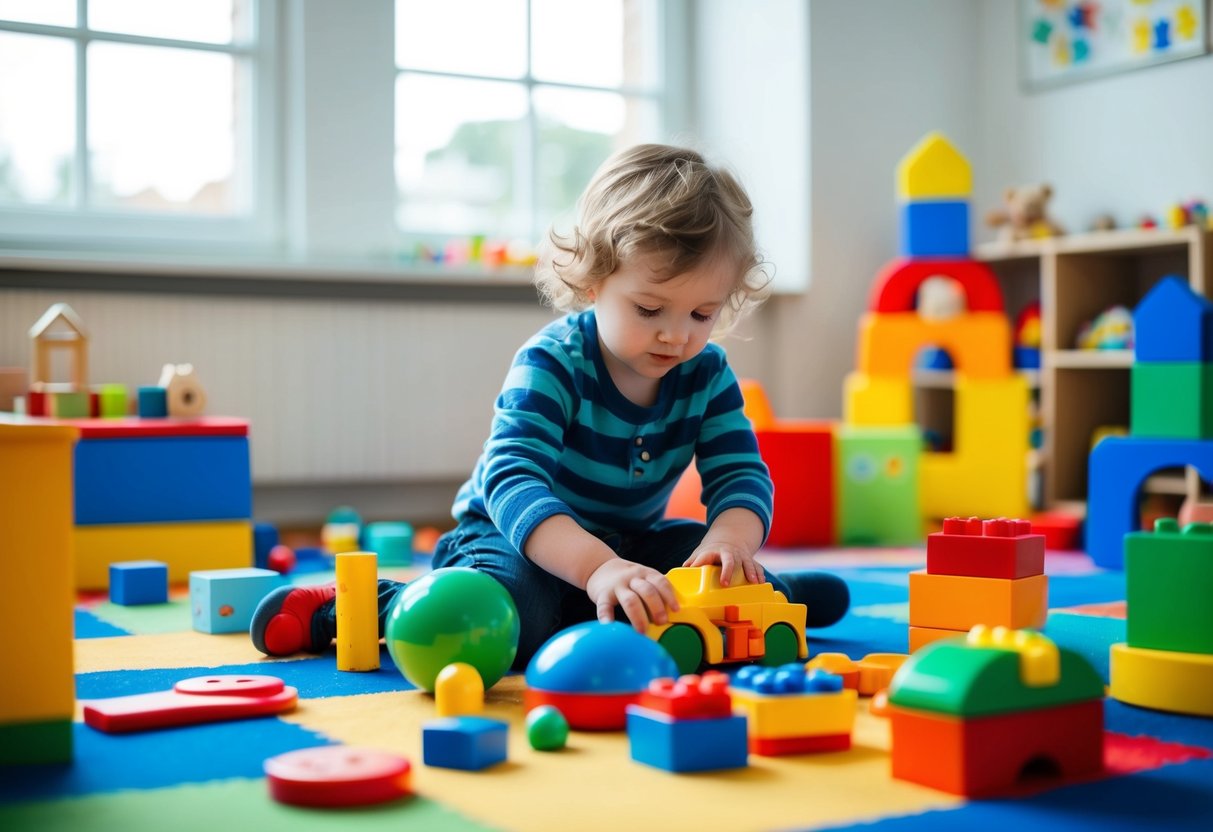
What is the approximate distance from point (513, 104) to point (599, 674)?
255cm

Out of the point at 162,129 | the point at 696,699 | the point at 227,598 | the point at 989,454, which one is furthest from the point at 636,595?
the point at 162,129

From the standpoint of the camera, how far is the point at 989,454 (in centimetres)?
299

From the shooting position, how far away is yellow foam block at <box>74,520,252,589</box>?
7.06 feet

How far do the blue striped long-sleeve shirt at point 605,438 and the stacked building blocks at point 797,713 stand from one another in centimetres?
46

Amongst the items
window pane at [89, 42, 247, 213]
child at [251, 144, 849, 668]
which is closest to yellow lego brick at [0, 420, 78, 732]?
child at [251, 144, 849, 668]

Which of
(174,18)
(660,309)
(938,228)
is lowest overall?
(660,309)

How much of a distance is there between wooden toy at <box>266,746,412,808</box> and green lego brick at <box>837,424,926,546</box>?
2.02 meters

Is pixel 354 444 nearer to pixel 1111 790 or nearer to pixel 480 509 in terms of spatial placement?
pixel 480 509

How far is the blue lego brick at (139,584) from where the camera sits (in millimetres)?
1910

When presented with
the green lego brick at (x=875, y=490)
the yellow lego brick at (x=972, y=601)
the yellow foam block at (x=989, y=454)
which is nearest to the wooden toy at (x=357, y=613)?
the yellow lego brick at (x=972, y=601)

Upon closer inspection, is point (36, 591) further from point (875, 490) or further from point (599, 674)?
point (875, 490)

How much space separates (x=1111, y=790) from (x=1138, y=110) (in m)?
2.65

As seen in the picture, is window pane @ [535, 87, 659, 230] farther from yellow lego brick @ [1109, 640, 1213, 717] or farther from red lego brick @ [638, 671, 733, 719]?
red lego brick @ [638, 671, 733, 719]

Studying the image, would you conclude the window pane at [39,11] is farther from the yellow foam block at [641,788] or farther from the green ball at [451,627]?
the yellow foam block at [641,788]
